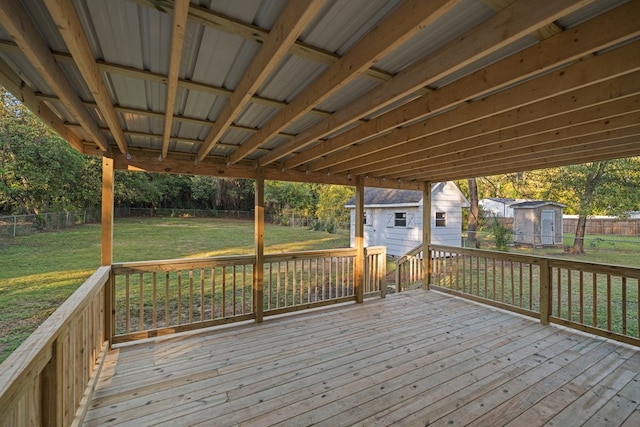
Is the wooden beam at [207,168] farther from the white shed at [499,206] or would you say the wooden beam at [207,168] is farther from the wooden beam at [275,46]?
the white shed at [499,206]

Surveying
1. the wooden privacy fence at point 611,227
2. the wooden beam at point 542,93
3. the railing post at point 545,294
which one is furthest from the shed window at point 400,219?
the wooden privacy fence at point 611,227

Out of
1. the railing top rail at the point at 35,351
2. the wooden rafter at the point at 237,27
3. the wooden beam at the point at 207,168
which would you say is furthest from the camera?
the wooden beam at the point at 207,168

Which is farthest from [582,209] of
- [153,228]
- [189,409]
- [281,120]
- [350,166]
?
[153,228]

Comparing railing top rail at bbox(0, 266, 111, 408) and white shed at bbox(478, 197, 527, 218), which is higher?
white shed at bbox(478, 197, 527, 218)

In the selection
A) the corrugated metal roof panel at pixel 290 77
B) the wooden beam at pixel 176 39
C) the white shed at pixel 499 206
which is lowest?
the white shed at pixel 499 206

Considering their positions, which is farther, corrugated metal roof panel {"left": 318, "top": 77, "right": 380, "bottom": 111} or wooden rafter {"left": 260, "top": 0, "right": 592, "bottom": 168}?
corrugated metal roof panel {"left": 318, "top": 77, "right": 380, "bottom": 111}

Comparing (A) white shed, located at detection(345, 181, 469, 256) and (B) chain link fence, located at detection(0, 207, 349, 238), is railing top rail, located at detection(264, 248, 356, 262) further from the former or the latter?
(B) chain link fence, located at detection(0, 207, 349, 238)

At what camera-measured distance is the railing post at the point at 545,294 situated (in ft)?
13.6

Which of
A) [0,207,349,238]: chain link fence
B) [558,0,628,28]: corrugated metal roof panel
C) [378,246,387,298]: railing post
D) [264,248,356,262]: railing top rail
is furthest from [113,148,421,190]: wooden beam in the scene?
[0,207,349,238]: chain link fence

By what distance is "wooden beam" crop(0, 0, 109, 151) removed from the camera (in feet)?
3.62

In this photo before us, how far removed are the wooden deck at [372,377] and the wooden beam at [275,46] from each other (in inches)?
95.0

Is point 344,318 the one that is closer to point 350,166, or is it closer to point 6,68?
point 350,166

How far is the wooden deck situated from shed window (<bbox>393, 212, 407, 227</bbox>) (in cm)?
676

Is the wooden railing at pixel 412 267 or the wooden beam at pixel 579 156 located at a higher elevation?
the wooden beam at pixel 579 156
